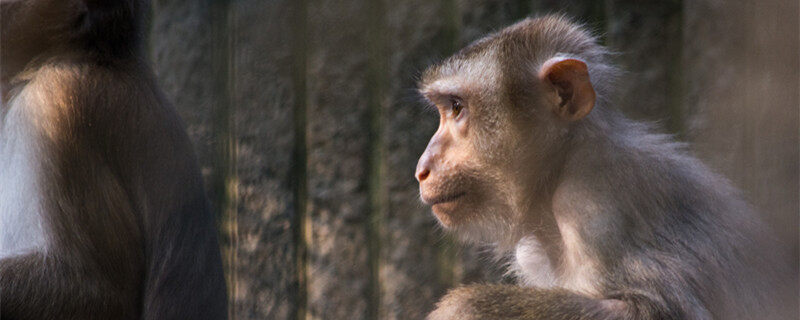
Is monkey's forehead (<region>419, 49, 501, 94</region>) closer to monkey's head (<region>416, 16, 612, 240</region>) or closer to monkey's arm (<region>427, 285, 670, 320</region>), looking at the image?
monkey's head (<region>416, 16, 612, 240</region>)

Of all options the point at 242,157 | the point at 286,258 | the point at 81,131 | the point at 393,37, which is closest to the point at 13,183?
the point at 81,131

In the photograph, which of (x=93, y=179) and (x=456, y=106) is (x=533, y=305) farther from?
(x=93, y=179)

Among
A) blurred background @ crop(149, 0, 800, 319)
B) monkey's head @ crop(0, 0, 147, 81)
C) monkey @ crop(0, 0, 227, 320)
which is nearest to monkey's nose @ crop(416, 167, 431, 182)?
blurred background @ crop(149, 0, 800, 319)

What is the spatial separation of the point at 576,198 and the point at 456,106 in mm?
417

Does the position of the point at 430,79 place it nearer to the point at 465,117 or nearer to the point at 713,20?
the point at 465,117

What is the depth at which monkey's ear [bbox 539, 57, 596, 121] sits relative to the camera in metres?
1.88

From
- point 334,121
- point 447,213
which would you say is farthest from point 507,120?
point 334,121

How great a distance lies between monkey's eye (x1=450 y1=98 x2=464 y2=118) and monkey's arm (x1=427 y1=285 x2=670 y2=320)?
47cm

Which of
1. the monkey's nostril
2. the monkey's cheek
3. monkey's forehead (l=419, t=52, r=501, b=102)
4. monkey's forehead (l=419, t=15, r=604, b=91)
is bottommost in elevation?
the monkey's cheek

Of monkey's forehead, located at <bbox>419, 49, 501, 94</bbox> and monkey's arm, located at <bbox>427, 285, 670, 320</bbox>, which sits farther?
monkey's forehead, located at <bbox>419, 49, 501, 94</bbox>

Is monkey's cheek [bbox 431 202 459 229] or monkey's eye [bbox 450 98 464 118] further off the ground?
monkey's eye [bbox 450 98 464 118]

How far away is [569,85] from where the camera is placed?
6.24 ft

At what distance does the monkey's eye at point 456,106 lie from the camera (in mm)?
2053

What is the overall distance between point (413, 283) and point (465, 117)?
0.86 meters
